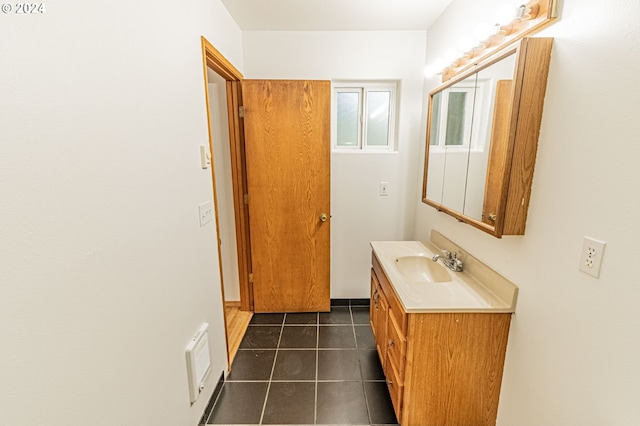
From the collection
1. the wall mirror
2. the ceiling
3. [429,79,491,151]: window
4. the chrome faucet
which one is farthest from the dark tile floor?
the ceiling

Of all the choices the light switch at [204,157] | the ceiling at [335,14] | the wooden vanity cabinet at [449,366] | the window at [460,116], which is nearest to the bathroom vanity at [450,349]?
the wooden vanity cabinet at [449,366]

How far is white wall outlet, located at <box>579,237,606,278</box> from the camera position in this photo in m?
0.86

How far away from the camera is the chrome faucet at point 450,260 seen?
1.68m

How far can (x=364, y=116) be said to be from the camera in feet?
8.36

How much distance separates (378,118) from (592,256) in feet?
6.61

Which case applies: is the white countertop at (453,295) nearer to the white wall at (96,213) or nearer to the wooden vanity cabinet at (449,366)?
the wooden vanity cabinet at (449,366)

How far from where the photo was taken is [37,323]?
0.63 metres

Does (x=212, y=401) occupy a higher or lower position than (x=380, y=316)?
lower

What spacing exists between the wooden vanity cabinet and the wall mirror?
485 mm

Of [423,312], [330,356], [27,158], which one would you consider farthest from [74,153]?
[330,356]

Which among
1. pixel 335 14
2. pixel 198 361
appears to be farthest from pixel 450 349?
pixel 335 14

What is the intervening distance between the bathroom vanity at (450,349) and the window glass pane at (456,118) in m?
0.79

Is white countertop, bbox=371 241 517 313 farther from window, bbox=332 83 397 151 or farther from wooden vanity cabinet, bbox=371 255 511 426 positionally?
window, bbox=332 83 397 151

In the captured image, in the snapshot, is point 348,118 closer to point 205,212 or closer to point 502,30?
point 502,30
